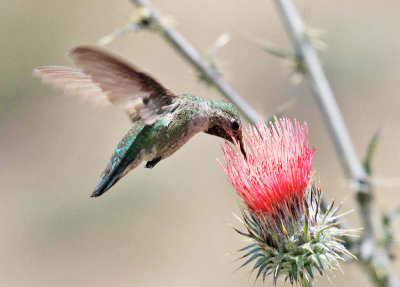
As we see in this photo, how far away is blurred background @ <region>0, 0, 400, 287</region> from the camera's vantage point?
38.4 ft

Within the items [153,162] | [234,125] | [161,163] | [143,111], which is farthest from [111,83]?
[161,163]

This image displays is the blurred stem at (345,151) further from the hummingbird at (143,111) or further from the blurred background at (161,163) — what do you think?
the blurred background at (161,163)

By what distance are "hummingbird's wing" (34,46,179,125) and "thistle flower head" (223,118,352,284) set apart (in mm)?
566

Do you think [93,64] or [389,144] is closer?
[93,64]

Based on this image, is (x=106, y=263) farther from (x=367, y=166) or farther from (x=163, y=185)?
(x=367, y=166)

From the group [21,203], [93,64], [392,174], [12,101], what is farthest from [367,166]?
[12,101]

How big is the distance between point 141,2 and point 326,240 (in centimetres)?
251

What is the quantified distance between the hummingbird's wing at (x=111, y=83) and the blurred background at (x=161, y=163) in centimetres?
668

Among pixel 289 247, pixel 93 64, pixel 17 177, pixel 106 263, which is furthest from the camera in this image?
pixel 17 177

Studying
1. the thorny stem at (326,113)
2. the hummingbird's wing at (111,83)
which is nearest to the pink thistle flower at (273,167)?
the hummingbird's wing at (111,83)

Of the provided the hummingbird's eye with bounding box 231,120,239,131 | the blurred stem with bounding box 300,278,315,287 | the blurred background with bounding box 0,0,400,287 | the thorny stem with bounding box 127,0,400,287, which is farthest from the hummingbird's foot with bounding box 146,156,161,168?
the blurred background with bounding box 0,0,400,287

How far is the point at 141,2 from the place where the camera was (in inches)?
191

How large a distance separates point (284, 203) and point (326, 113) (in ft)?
6.43

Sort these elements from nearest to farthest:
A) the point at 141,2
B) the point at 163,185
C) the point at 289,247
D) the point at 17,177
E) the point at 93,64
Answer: the point at 93,64, the point at 289,247, the point at 141,2, the point at 163,185, the point at 17,177
